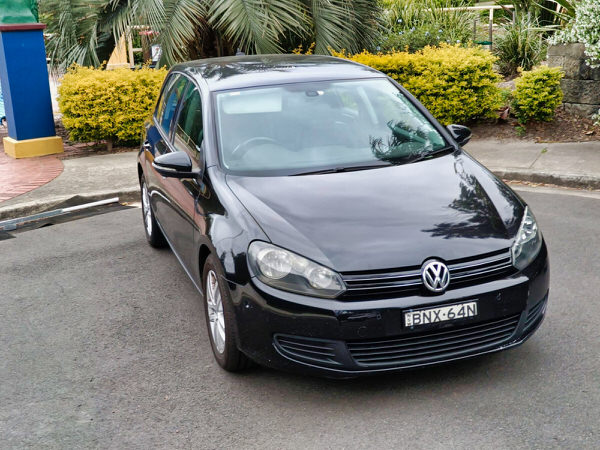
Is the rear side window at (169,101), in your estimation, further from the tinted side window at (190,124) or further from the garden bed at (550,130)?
the garden bed at (550,130)

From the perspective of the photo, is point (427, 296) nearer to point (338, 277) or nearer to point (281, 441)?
point (338, 277)

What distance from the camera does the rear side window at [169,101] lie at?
5832 mm

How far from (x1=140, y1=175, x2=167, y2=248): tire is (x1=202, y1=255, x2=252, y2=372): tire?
221 cm

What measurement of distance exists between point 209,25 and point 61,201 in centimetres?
463

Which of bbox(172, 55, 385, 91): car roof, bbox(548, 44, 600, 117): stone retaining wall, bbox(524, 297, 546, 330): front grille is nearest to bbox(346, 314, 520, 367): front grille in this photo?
bbox(524, 297, 546, 330): front grille

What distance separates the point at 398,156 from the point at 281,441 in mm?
2015

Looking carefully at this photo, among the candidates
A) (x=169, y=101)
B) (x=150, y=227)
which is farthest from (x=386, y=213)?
(x=150, y=227)

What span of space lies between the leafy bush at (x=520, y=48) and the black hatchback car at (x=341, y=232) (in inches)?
381

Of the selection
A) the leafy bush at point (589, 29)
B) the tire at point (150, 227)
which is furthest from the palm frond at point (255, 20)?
the tire at point (150, 227)

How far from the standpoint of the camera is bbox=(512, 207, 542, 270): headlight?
12.6 ft

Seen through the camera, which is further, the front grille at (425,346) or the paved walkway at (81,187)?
the paved walkway at (81,187)

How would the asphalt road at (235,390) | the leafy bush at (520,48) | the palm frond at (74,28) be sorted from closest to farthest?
the asphalt road at (235,390), the palm frond at (74,28), the leafy bush at (520,48)

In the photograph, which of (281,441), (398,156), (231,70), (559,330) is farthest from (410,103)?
(281,441)

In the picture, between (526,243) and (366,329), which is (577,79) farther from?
(366,329)
